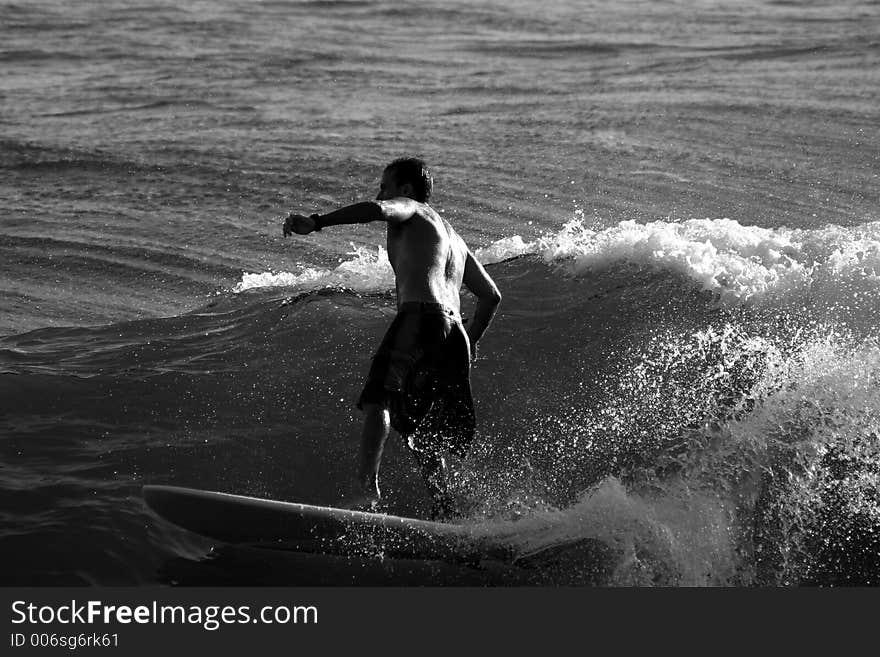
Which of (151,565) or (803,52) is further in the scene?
(803,52)

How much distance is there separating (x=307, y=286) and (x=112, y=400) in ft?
9.49

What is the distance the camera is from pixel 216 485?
6707 mm

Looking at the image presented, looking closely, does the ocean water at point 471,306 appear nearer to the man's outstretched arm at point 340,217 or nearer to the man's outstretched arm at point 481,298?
the man's outstretched arm at point 481,298

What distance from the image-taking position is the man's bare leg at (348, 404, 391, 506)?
19.1 feet

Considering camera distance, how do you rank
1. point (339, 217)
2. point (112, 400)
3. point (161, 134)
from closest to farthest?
point (339, 217) → point (112, 400) → point (161, 134)

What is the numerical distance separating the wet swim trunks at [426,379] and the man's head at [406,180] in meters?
0.58

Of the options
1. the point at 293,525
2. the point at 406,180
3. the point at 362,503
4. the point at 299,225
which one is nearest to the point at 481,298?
the point at 406,180

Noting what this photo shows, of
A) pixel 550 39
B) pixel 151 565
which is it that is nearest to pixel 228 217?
pixel 151 565

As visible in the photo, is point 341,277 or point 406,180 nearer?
point 406,180

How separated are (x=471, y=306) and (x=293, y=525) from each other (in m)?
4.33

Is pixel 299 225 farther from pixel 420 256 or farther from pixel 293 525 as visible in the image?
pixel 293 525

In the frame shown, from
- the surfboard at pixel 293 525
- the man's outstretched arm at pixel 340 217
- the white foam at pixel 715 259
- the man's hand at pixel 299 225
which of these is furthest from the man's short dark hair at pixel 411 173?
the white foam at pixel 715 259

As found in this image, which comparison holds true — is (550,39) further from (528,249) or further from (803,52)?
(528,249)

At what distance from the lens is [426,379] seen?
614 centimetres
